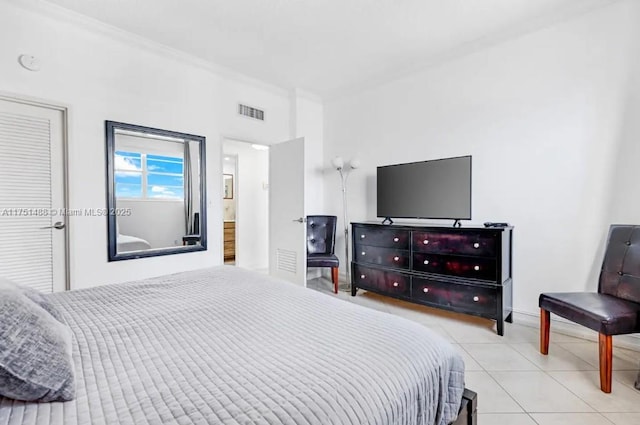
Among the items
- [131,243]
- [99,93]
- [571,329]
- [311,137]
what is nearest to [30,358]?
[131,243]

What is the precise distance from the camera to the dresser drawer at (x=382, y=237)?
3.21 m

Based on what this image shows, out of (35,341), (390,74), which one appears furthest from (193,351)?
(390,74)

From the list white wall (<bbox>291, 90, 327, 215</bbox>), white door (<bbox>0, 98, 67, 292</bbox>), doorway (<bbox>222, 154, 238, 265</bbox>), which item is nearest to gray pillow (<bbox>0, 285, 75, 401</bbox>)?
white door (<bbox>0, 98, 67, 292</bbox>)

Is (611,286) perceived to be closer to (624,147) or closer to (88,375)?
(624,147)

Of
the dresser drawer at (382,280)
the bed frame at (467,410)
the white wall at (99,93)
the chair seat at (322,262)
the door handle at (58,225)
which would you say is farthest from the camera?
the chair seat at (322,262)

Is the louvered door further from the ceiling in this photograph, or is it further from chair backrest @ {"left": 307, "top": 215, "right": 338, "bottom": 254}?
the ceiling

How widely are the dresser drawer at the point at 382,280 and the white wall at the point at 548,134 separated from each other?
3.28 feet

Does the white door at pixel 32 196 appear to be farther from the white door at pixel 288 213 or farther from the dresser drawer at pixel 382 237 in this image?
the dresser drawer at pixel 382 237

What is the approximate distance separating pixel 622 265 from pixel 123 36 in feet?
15.1

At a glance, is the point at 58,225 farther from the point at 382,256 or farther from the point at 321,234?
the point at 382,256

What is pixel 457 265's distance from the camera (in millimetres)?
2842

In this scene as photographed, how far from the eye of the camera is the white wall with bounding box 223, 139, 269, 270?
503 cm

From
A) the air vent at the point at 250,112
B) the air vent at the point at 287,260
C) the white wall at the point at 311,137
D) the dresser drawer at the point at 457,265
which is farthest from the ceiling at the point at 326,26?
the air vent at the point at 287,260

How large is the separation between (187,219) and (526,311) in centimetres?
364
